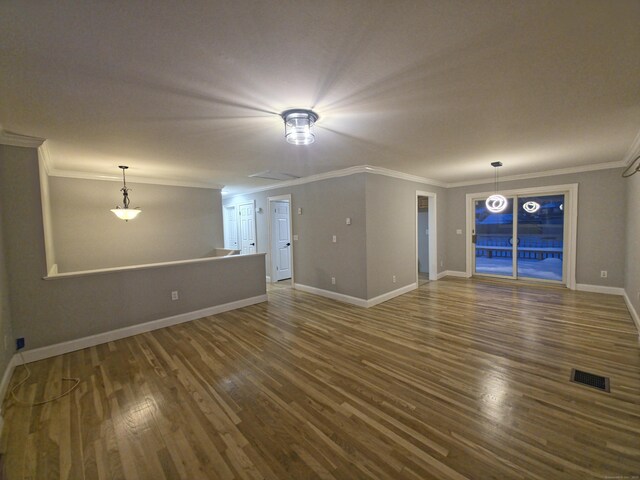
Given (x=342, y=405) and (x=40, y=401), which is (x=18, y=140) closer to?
(x=40, y=401)

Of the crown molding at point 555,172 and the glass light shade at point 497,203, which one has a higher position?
the crown molding at point 555,172

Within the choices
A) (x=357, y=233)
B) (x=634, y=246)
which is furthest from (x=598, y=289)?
(x=357, y=233)

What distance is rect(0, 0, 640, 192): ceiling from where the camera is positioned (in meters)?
1.25

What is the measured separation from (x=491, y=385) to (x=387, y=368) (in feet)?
3.04

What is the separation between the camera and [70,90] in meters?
1.87

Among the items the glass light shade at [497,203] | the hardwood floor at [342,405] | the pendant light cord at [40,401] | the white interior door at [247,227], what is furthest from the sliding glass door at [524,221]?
the pendant light cord at [40,401]

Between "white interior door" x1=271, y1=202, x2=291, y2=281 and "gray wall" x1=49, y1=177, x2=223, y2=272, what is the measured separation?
1.40 m

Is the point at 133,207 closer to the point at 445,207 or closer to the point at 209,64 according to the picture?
the point at 209,64

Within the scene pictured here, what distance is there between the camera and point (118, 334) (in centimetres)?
350

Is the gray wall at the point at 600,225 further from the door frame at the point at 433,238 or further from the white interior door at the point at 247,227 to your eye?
the white interior door at the point at 247,227

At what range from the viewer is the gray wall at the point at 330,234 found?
15.2 feet

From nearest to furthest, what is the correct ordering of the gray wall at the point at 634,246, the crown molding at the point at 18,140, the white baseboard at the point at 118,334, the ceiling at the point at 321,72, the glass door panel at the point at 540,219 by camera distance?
1. the ceiling at the point at 321,72
2. the crown molding at the point at 18,140
3. the white baseboard at the point at 118,334
4. the gray wall at the point at 634,246
5. the glass door panel at the point at 540,219

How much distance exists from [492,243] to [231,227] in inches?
444

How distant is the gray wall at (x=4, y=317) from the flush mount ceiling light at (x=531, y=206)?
881 centimetres
